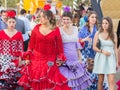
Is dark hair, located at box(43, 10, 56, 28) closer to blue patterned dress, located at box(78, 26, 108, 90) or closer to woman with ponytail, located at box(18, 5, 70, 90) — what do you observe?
woman with ponytail, located at box(18, 5, 70, 90)

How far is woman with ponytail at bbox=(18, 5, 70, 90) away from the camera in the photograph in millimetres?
7805

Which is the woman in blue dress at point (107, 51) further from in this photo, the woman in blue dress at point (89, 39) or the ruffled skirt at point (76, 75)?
the woman in blue dress at point (89, 39)

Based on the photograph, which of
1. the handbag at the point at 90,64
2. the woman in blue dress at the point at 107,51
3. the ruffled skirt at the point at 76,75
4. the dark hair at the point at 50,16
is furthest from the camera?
the handbag at the point at 90,64

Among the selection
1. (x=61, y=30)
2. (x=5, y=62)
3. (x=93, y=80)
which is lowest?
(x=93, y=80)

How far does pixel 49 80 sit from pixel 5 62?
3.21 feet

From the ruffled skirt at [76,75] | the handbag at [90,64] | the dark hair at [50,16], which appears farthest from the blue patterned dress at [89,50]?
the dark hair at [50,16]

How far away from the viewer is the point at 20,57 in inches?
322

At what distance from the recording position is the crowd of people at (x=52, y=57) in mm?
7836

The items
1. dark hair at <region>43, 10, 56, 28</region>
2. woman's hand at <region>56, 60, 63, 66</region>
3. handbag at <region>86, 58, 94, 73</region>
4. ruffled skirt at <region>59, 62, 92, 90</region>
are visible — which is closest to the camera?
dark hair at <region>43, 10, 56, 28</region>

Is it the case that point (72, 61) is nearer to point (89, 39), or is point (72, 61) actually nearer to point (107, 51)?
point (107, 51)

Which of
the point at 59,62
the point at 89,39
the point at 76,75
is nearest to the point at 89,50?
the point at 89,39

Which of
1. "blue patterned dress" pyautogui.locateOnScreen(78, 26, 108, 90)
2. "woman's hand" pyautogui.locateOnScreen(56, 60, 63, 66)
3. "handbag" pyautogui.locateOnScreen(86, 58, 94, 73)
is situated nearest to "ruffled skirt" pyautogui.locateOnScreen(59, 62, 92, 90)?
"woman's hand" pyautogui.locateOnScreen(56, 60, 63, 66)

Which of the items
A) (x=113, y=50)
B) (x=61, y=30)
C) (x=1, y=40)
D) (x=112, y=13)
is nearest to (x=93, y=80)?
(x=113, y=50)

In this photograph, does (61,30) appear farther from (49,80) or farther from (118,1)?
(118,1)
